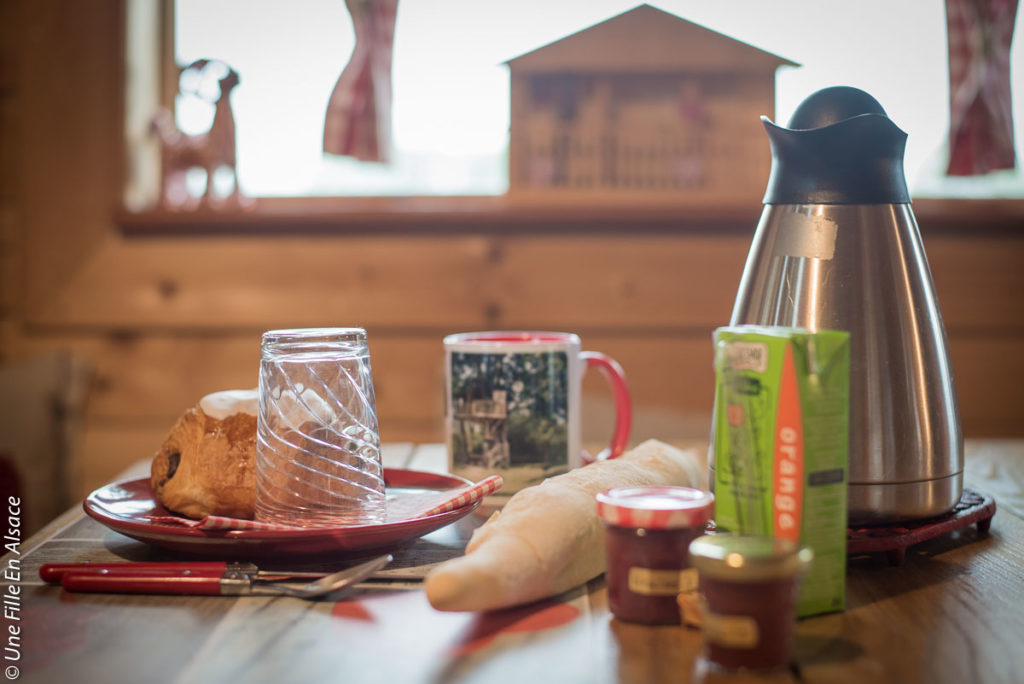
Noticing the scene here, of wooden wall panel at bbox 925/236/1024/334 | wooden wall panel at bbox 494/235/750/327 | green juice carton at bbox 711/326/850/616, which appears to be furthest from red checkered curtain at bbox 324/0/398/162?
green juice carton at bbox 711/326/850/616

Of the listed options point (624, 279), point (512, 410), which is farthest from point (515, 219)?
point (512, 410)

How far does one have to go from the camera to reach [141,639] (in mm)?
490

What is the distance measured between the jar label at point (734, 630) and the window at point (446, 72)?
61.3 inches

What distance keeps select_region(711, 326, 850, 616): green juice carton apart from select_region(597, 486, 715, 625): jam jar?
0.03 meters

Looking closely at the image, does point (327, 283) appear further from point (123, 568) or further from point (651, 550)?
point (651, 550)

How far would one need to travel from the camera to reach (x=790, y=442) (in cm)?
49

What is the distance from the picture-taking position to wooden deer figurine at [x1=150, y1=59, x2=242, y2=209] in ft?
5.95

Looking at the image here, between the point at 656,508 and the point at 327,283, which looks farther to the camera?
the point at 327,283

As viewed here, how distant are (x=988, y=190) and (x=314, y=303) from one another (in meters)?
1.41

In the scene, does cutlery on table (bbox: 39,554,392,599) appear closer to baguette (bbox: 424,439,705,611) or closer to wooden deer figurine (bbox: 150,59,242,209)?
baguette (bbox: 424,439,705,611)

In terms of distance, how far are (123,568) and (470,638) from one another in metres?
0.24

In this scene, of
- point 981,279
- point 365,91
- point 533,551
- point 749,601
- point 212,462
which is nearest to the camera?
point 749,601

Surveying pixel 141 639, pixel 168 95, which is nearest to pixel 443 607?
pixel 141 639

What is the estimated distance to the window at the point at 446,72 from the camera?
1877mm
